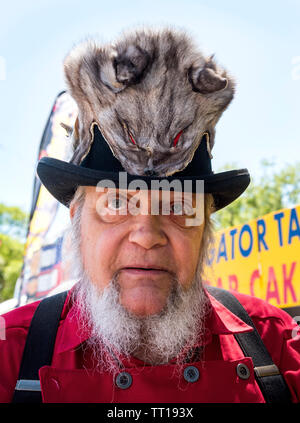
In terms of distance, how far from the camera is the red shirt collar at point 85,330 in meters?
1.67

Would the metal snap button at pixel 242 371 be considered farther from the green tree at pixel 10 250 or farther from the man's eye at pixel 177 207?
the green tree at pixel 10 250

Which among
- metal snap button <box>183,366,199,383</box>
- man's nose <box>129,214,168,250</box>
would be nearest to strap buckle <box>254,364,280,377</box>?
metal snap button <box>183,366,199,383</box>

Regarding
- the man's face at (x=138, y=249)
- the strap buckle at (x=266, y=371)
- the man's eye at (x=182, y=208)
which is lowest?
the strap buckle at (x=266, y=371)

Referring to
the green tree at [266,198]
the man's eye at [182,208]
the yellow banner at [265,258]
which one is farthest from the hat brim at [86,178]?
the green tree at [266,198]

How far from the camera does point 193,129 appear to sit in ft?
5.64

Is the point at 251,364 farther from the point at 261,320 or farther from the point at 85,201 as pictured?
the point at 85,201

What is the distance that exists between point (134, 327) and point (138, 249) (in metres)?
0.36

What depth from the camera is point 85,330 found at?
1.77 meters

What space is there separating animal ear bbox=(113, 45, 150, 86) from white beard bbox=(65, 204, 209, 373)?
0.82 metres

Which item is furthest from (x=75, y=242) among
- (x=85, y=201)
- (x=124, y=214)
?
(x=124, y=214)

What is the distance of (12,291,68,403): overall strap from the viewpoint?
1511 millimetres

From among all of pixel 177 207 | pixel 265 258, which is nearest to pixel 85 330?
pixel 177 207

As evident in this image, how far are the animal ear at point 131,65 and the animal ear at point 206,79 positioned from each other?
8.3 inches

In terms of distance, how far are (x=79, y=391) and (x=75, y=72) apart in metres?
1.31
